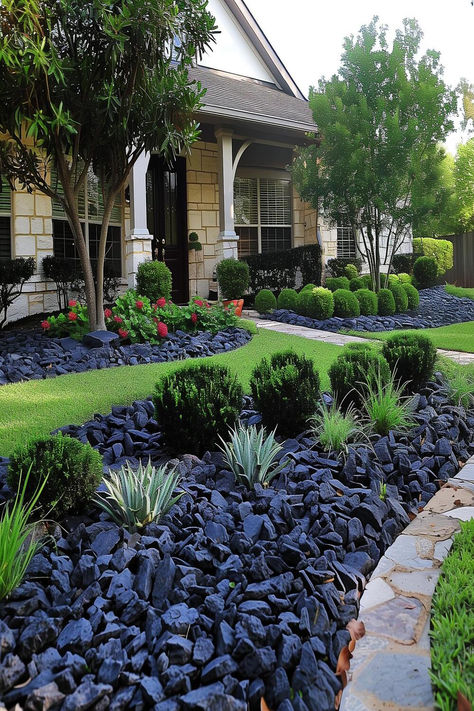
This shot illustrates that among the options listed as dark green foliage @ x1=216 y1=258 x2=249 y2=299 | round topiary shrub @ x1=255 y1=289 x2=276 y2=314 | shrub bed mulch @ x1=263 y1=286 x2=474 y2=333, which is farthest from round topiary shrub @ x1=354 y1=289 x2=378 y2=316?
dark green foliage @ x1=216 y1=258 x2=249 y2=299

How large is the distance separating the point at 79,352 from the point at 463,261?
14196 millimetres

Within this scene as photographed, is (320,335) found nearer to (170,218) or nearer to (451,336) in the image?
(451,336)

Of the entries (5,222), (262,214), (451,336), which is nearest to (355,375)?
(451,336)

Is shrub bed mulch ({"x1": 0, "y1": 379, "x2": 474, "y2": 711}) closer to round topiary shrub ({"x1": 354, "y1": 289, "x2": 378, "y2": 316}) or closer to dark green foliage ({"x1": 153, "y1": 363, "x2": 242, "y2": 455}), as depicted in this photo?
dark green foliage ({"x1": 153, "y1": 363, "x2": 242, "y2": 455})

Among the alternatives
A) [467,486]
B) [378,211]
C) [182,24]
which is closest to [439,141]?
[378,211]

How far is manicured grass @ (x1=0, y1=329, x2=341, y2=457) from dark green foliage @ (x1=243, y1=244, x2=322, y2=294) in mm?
5515

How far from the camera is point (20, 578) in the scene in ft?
6.74

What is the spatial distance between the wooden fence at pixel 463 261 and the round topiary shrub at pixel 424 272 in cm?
389

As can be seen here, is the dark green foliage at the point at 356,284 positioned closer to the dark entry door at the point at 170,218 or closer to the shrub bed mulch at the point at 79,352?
the dark entry door at the point at 170,218

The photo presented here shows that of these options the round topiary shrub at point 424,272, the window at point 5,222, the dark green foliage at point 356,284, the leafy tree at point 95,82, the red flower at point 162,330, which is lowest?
the red flower at point 162,330

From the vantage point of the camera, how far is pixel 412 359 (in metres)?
4.72

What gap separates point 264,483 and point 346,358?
5.60 ft

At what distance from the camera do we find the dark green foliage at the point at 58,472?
255 cm

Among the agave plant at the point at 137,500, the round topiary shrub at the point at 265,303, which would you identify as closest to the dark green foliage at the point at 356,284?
the round topiary shrub at the point at 265,303
